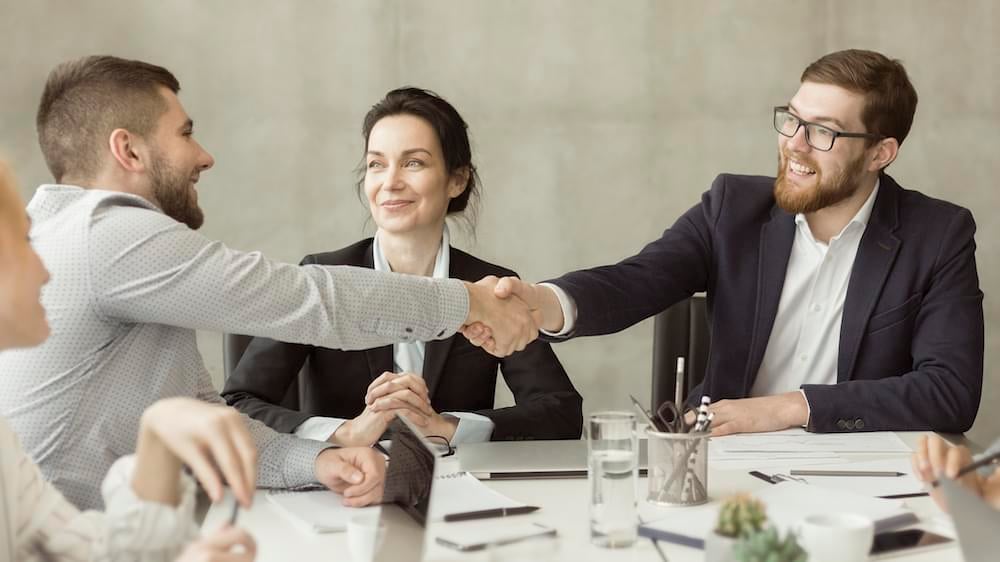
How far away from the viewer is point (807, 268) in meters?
2.71

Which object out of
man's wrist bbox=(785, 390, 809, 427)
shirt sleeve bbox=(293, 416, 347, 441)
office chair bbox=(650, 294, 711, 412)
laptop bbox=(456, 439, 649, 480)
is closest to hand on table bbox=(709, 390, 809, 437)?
man's wrist bbox=(785, 390, 809, 427)

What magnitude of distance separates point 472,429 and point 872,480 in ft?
2.76

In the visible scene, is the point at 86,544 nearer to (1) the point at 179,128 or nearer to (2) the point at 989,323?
(1) the point at 179,128

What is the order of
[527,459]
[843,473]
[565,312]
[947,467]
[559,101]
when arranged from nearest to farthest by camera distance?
[947,467]
[843,473]
[527,459]
[565,312]
[559,101]

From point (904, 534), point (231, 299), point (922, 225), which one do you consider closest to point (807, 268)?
point (922, 225)

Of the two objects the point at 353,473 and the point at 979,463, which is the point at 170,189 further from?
the point at 979,463

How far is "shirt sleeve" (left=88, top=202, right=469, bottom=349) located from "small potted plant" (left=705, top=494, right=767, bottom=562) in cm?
85

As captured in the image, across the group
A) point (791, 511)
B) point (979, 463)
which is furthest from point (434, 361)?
point (979, 463)

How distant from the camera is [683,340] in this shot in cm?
287

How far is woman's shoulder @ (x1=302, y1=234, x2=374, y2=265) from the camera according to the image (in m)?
2.80

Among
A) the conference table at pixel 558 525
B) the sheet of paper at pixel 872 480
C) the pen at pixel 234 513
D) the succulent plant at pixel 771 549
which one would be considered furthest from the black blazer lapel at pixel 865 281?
the pen at pixel 234 513

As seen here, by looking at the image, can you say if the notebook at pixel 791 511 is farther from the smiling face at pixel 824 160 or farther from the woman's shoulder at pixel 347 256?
the woman's shoulder at pixel 347 256

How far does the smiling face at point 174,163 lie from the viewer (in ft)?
6.66

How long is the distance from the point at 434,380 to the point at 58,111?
3.62 feet
